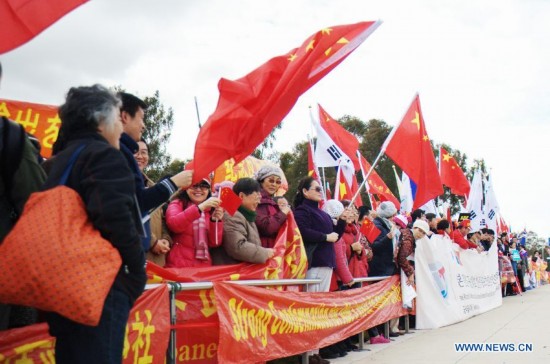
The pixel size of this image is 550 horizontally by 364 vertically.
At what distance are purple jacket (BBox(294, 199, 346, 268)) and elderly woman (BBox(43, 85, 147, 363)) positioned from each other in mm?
4371

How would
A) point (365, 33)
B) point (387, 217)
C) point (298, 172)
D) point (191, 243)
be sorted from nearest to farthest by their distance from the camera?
point (191, 243), point (365, 33), point (387, 217), point (298, 172)

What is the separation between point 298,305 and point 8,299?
3.93 meters

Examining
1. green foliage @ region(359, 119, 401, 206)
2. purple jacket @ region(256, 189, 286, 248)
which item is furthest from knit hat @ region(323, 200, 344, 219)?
green foliage @ region(359, 119, 401, 206)

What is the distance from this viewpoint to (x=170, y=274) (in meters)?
4.87

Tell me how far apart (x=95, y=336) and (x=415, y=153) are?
24.4 feet

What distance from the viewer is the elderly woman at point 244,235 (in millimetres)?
5875

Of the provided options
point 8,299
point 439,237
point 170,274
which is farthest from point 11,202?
point 439,237

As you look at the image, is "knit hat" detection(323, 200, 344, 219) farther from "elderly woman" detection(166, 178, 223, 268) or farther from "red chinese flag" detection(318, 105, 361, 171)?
"red chinese flag" detection(318, 105, 361, 171)

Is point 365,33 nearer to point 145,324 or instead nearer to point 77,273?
point 145,324

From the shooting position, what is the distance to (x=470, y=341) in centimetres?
883

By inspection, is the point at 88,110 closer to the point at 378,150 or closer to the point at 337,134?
the point at 337,134

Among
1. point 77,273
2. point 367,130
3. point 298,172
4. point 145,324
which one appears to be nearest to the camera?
point 77,273

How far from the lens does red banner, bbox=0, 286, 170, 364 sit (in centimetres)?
347

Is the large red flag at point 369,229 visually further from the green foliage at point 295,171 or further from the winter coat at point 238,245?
the green foliage at point 295,171
